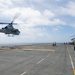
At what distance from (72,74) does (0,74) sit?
5.87 m

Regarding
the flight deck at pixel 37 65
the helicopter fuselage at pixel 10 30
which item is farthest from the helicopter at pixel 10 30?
the flight deck at pixel 37 65

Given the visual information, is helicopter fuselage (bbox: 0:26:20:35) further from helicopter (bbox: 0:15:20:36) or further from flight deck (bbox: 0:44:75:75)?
flight deck (bbox: 0:44:75:75)

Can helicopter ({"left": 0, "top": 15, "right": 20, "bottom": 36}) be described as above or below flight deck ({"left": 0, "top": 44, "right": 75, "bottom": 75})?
above

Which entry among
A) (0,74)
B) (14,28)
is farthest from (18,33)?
(0,74)

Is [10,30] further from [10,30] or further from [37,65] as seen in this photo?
[37,65]

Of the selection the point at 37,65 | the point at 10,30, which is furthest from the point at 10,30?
the point at 37,65

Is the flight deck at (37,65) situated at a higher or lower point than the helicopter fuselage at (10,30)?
lower

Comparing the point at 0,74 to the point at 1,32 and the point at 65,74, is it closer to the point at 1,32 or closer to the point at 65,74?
the point at 65,74

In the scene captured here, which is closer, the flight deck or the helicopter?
the flight deck

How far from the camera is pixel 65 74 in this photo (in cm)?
1661

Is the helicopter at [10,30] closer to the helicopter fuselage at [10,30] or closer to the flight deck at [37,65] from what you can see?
the helicopter fuselage at [10,30]

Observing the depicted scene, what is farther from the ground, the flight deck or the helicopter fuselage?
the helicopter fuselage

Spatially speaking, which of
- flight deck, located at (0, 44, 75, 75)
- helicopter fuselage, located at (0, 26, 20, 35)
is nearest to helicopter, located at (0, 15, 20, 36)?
helicopter fuselage, located at (0, 26, 20, 35)

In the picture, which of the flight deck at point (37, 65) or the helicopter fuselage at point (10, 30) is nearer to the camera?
the flight deck at point (37, 65)
